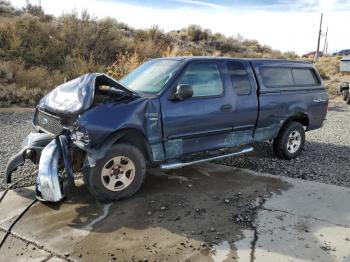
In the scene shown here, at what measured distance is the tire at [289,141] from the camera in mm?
7270

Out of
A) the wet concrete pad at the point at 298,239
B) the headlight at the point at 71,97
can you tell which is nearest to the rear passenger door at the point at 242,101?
the wet concrete pad at the point at 298,239

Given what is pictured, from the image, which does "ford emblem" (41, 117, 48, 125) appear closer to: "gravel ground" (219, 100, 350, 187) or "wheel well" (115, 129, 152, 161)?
"wheel well" (115, 129, 152, 161)

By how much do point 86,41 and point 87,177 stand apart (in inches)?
620

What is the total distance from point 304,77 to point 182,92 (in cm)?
331

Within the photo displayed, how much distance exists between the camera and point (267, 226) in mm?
4660

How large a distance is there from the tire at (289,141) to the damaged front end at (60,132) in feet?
10.6

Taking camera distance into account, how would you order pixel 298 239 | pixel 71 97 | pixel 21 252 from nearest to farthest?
pixel 21 252 → pixel 298 239 → pixel 71 97

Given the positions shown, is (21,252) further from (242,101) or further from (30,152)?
(242,101)

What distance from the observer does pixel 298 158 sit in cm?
765

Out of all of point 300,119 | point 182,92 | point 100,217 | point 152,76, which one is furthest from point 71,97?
point 300,119

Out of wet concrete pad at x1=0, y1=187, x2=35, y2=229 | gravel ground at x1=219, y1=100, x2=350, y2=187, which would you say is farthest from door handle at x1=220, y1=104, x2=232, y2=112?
wet concrete pad at x1=0, y1=187, x2=35, y2=229

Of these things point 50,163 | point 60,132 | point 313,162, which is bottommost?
point 313,162

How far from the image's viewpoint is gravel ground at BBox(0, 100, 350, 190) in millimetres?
6643

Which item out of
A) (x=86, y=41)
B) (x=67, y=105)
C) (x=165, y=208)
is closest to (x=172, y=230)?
(x=165, y=208)
